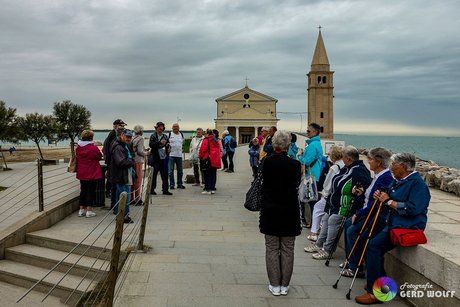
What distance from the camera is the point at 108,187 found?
413 inches

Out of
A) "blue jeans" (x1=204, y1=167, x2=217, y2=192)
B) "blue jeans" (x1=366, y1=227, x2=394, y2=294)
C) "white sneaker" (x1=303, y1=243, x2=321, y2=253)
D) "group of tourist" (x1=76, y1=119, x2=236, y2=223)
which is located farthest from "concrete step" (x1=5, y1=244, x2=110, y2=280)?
"blue jeans" (x1=204, y1=167, x2=217, y2=192)

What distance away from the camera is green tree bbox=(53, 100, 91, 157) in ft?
169

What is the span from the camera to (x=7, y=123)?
30828 mm

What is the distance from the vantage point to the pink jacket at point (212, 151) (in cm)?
1165

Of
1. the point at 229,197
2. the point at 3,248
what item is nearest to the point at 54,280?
the point at 3,248

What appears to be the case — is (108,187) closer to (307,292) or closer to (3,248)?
(3,248)

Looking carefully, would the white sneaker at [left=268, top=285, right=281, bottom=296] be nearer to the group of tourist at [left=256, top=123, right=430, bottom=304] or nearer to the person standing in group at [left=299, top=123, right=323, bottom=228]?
the group of tourist at [left=256, top=123, right=430, bottom=304]

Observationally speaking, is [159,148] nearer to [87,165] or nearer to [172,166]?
[172,166]

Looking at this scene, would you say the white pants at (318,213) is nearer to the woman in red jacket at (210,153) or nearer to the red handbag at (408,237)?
the red handbag at (408,237)

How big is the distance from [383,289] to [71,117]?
5263 cm

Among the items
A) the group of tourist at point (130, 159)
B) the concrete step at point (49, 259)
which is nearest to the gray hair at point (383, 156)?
the group of tourist at point (130, 159)

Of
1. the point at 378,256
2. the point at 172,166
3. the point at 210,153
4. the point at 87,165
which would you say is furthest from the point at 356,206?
the point at 172,166

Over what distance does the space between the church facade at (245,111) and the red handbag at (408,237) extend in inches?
2844

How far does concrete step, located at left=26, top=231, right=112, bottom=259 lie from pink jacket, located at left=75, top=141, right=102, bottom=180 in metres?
1.54
